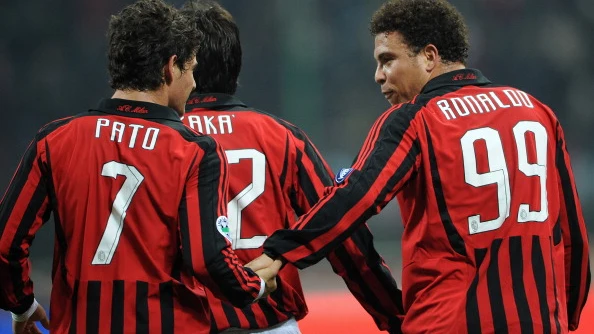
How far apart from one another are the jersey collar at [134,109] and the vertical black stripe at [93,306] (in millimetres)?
409

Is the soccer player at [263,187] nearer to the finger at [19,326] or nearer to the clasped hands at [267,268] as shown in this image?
the clasped hands at [267,268]

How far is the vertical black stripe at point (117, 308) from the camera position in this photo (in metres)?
2.24

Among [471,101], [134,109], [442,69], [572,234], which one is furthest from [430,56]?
[134,109]

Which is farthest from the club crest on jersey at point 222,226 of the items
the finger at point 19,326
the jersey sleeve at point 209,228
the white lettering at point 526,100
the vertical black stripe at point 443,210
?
the white lettering at point 526,100

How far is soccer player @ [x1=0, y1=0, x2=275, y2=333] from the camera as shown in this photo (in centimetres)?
222

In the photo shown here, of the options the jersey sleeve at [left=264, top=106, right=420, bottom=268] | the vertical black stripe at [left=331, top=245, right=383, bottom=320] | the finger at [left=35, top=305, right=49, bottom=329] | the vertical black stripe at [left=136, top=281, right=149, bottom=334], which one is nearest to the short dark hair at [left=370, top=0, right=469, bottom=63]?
the jersey sleeve at [left=264, top=106, right=420, bottom=268]

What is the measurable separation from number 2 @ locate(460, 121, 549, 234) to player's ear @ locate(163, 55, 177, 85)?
0.74 metres

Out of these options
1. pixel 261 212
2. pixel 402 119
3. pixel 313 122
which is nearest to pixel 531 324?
pixel 402 119

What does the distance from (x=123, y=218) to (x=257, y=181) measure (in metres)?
0.61

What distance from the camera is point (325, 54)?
8.81 meters

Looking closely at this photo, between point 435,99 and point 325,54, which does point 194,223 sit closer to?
point 435,99

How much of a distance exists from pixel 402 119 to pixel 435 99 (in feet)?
0.37

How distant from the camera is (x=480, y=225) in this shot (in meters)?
2.37

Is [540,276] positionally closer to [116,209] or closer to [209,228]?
[209,228]
